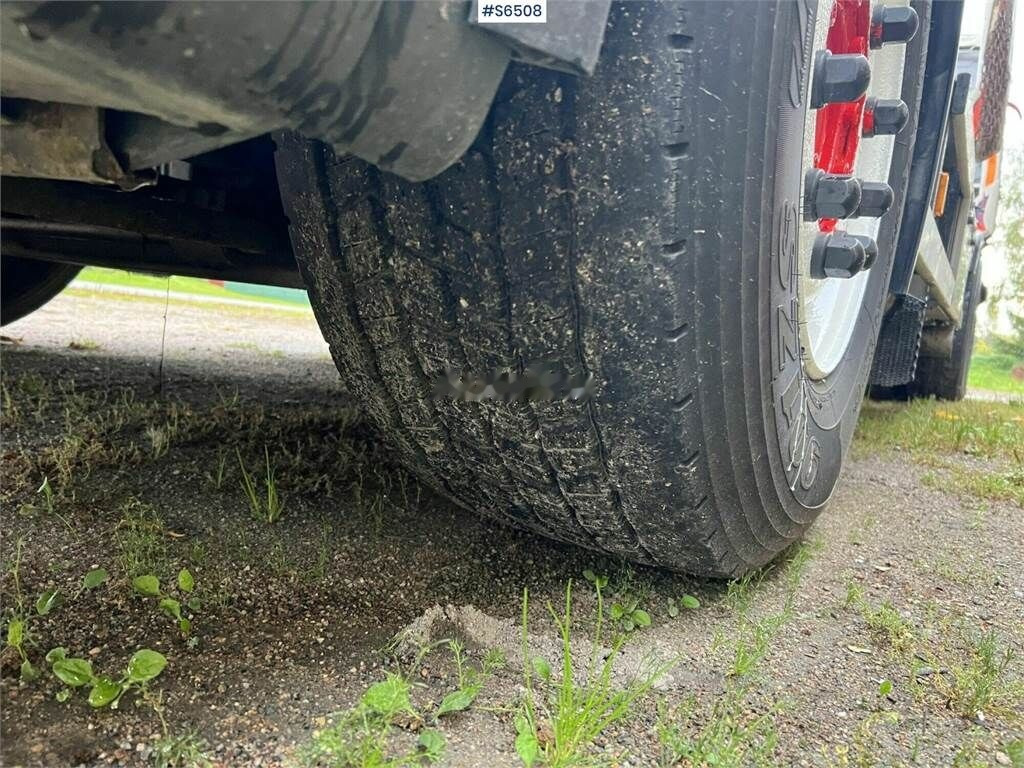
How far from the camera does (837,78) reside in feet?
2.84

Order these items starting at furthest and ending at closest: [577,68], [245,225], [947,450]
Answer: [947,450] → [245,225] → [577,68]

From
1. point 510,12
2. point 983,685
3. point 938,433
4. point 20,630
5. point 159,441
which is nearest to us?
point 510,12

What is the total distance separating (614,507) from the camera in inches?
36.1

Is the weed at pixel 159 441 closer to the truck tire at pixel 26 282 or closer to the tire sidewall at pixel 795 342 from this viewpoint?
the tire sidewall at pixel 795 342

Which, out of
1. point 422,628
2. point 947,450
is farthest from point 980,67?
point 422,628

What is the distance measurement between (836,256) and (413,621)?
0.77 metres

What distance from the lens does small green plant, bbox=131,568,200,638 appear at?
34.7 inches

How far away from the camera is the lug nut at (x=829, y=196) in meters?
0.91

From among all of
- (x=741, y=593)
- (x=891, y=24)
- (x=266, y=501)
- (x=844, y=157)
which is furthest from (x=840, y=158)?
(x=266, y=501)

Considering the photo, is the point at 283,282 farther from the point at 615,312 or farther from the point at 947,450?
the point at 947,450

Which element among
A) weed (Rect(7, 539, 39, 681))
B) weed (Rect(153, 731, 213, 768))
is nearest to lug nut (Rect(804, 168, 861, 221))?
weed (Rect(153, 731, 213, 768))

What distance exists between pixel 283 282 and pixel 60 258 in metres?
0.64

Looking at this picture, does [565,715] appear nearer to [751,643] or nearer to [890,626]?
[751,643]

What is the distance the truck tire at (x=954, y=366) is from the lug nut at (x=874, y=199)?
2727 millimetres
